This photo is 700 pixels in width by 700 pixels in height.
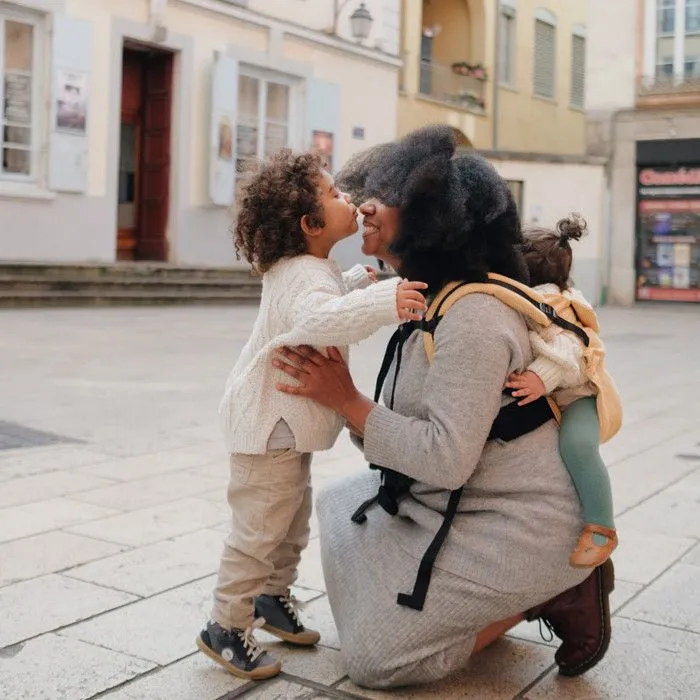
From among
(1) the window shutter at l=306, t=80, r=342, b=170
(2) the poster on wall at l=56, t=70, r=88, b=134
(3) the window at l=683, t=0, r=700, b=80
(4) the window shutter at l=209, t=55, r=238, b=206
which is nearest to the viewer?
(2) the poster on wall at l=56, t=70, r=88, b=134

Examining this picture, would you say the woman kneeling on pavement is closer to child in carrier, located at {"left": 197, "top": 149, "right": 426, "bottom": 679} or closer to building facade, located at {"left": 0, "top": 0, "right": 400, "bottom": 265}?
child in carrier, located at {"left": 197, "top": 149, "right": 426, "bottom": 679}

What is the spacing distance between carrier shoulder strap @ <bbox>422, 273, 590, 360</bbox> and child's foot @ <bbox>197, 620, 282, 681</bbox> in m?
0.81

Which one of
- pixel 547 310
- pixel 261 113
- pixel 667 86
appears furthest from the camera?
pixel 667 86

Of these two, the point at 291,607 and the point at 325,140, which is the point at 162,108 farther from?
the point at 291,607

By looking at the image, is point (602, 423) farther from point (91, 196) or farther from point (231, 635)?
point (91, 196)

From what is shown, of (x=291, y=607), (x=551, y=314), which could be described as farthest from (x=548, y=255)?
(x=291, y=607)

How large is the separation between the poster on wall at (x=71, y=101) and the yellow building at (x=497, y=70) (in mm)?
7897

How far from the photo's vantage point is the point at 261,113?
17.7 metres

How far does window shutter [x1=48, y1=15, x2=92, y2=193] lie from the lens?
47.8 ft

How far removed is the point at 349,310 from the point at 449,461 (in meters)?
0.40

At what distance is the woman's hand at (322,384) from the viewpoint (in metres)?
2.62

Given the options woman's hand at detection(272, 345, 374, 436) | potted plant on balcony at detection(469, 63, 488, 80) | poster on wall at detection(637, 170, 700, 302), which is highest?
potted plant on balcony at detection(469, 63, 488, 80)

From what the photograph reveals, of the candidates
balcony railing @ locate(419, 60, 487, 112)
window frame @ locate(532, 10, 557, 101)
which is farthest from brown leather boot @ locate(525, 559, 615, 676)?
window frame @ locate(532, 10, 557, 101)

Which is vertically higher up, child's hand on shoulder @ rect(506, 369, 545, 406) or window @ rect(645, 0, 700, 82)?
window @ rect(645, 0, 700, 82)
